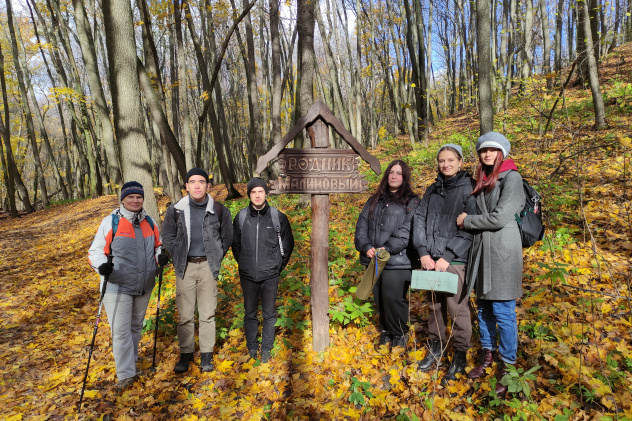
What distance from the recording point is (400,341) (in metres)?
3.66

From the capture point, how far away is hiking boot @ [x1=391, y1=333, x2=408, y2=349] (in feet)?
12.0

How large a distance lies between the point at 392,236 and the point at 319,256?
868mm

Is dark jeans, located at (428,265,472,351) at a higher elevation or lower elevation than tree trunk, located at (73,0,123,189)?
lower

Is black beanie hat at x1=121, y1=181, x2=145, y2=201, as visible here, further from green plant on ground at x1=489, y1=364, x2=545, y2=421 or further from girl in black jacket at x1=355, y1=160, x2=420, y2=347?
green plant on ground at x1=489, y1=364, x2=545, y2=421

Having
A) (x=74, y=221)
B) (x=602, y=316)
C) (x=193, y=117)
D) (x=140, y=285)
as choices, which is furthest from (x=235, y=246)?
(x=193, y=117)

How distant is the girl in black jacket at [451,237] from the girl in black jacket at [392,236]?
A: 238 mm

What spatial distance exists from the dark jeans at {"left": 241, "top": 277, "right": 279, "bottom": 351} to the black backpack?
2580 millimetres

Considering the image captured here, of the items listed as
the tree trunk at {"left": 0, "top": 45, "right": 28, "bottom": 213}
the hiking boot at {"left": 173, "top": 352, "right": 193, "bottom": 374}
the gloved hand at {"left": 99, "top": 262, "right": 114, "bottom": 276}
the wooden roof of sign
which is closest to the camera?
the gloved hand at {"left": 99, "top": 262, "right": 114, "bottom": 276}

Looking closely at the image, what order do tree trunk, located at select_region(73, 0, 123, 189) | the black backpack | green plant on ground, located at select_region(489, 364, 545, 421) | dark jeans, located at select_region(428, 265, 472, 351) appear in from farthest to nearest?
tree trunk, located at select_region(73, 0, 123, 189)
dark jeans, located at select_region(428, 265, 472, 351)
the black backpack
green plant on ground, located at select_region(489, 364, 545, 421)

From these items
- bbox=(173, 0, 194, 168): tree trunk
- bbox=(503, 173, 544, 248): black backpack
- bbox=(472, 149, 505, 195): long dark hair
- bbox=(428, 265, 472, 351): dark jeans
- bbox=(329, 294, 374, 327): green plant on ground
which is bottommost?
bbox=(329, 294, 374, 327): green plant on ground

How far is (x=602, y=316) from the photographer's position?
11.2ft

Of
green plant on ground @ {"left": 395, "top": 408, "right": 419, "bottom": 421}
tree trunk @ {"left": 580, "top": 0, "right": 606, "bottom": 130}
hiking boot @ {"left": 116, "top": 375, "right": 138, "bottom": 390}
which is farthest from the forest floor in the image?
tree trunk @ {"left": 580, "top": 0, "right": 606, "bottom": 130}

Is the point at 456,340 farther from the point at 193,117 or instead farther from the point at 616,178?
the point at 193,117

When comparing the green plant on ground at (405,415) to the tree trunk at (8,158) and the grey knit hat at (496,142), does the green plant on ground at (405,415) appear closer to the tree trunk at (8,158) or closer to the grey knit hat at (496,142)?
the grey knit hat at (496,142)
